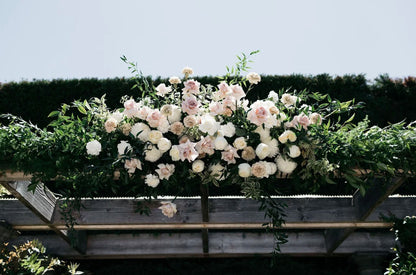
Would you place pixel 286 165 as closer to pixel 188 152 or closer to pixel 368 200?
pixel 188 152

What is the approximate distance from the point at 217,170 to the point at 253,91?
10.9 feet

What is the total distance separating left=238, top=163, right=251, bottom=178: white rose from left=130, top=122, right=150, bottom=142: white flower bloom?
54 centimetres

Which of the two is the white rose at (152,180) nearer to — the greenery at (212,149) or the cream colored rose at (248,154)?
the greenery at (212,149)

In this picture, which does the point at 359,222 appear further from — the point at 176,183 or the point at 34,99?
the point at 34,99

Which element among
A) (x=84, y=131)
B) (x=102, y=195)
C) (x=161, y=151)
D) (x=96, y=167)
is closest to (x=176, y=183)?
(x=161, y=151)

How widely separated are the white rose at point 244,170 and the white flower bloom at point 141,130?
21.2 inches

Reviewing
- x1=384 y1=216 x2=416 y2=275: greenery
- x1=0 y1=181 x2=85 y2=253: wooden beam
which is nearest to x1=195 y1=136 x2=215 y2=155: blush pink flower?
x1=0 y1=181 x2=85 y2=253: wooden beam

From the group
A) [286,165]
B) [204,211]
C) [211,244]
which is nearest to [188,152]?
[286,165]

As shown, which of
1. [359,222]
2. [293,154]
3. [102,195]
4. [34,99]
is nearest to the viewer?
[293,154]

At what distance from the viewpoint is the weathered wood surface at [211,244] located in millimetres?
3871

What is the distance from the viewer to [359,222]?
309cm

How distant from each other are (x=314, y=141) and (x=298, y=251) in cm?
193

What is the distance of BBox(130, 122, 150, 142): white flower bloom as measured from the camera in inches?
91.2

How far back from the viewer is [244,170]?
7.22ft
